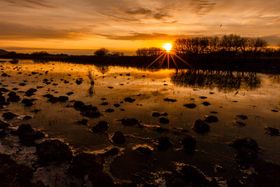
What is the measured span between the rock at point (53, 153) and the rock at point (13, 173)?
1663mm

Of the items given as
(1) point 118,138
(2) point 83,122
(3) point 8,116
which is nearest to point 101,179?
(1) point 118,138

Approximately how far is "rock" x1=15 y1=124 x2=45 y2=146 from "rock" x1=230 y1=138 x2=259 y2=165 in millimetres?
17997

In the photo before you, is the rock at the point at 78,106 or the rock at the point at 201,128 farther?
the rock at the point at 78,106

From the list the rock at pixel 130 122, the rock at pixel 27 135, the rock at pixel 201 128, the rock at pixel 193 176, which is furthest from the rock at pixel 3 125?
the rock at pixel 201 128

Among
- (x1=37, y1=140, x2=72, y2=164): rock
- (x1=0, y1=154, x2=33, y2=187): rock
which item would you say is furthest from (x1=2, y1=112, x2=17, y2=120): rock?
(x1=0, y1=154, x2=33, y2=187): rock

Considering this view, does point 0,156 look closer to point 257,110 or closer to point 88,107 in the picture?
point 88,107

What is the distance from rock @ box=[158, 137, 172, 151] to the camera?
67.1 ft

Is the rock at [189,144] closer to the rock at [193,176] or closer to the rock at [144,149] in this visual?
the rock at [144,149]

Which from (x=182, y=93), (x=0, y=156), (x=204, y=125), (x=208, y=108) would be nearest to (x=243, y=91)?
(x=182, y=93)

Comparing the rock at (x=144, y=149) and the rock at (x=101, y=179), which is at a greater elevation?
the rock at (x=144, y=149)

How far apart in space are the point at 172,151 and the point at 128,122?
26.5 feet

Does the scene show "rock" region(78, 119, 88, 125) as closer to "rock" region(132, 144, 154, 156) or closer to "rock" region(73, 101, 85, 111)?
"rock" region(73, 101, 85, 111)

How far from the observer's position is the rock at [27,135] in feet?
69.2

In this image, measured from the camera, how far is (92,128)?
24.7 m
